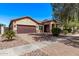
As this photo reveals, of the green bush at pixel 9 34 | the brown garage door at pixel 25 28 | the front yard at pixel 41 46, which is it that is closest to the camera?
the front yard at pixel 41 46

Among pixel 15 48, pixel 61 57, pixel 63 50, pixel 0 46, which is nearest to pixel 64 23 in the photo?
pixel 63 50

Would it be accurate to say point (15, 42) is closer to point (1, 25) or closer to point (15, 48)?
point (15, 48)

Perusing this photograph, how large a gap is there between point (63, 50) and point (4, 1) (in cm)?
454

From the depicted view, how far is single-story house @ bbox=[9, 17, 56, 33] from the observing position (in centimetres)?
983

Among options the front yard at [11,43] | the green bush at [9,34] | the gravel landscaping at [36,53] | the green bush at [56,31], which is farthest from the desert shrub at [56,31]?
the green bush at [9,34]

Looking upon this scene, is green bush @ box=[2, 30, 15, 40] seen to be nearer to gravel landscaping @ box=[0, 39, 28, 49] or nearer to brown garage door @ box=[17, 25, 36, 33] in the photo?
gravel landscaping @ box=[0, 39, 28, 49]

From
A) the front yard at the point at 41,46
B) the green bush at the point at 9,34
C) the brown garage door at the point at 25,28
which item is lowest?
the front yard at the point at 41,46

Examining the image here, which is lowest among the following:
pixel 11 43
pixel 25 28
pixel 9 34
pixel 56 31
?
pixel 11 43

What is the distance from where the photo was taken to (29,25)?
34.9ft

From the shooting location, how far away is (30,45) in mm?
9070

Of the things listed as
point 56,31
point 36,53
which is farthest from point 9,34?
point 56,31

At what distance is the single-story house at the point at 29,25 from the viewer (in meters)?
9.83

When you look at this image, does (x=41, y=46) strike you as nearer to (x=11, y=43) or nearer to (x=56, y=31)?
(x=56, y=31)

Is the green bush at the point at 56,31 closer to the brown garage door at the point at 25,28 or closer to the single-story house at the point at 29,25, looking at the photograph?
the single-story house at the point at 29,25
